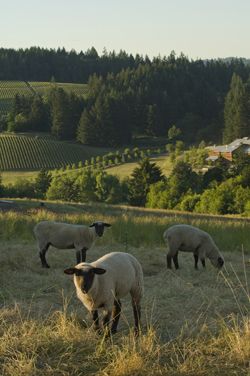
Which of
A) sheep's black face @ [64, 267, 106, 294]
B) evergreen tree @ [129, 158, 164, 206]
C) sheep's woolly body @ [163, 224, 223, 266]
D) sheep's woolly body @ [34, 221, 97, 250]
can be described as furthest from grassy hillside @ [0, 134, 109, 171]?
sheep's black face @ [64, 267, 106, 294]

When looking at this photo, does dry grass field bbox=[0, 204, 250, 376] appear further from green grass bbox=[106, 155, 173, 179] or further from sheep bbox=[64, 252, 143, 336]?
green grass bbox=[106, 155, 173, 179]

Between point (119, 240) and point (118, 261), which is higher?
point (118, 261)

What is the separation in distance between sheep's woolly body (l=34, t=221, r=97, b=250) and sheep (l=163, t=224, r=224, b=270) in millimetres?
1901

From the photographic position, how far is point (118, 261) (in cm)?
764

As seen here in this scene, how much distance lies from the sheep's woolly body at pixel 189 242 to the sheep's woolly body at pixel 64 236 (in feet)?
6.21

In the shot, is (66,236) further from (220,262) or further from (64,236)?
(220,262)

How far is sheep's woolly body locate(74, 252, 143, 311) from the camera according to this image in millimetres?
7016

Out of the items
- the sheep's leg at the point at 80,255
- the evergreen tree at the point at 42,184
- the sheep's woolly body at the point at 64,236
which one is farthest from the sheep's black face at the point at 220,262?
the evergreen tree at the point at 42,184

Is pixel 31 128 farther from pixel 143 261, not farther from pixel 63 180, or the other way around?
pixel 143 261

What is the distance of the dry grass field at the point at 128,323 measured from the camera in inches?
226

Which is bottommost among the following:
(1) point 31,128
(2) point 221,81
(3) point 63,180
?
(3) point 63,180

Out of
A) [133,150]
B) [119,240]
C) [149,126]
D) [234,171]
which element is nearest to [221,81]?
[149,126]

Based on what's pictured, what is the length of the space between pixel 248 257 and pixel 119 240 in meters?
4.01

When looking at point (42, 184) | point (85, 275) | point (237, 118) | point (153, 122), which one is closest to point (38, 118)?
point (153, 122)
